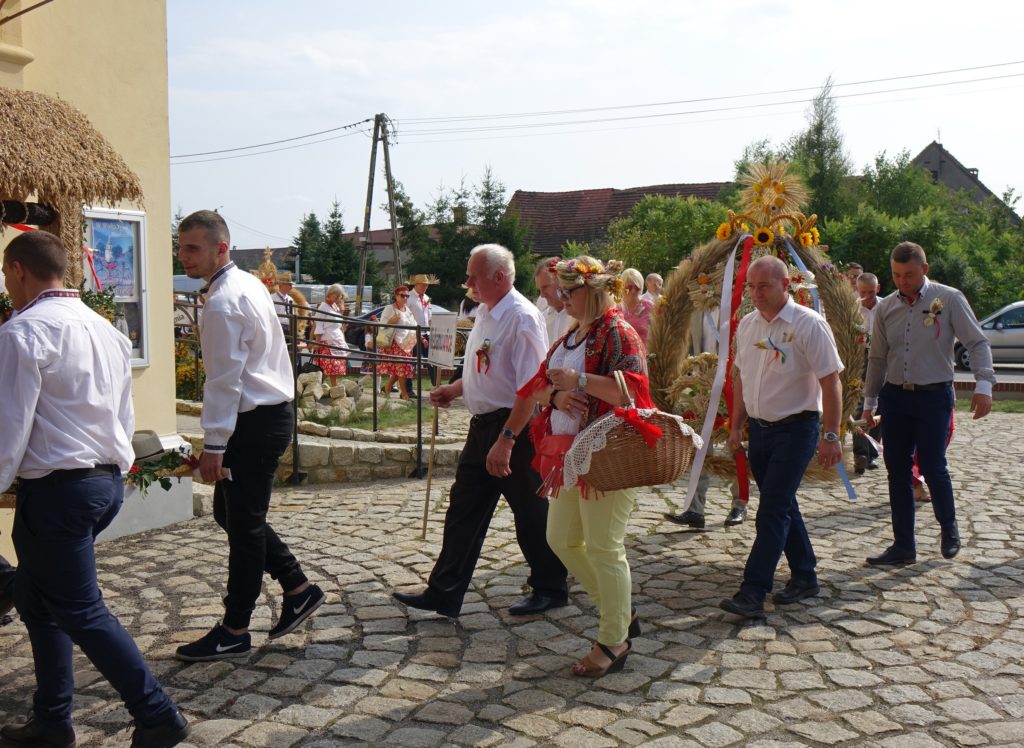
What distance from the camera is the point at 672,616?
5281 mm

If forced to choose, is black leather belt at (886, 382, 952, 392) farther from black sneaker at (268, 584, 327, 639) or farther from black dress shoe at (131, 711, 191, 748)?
black dress shoe at (131, 711, 191, 748)

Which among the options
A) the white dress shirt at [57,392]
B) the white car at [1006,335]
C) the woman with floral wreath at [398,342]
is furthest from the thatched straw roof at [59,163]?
the white car at [1006,335]

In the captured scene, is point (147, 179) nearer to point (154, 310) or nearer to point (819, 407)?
point (154, 310)

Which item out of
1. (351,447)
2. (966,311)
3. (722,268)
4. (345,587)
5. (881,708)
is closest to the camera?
(881,708)

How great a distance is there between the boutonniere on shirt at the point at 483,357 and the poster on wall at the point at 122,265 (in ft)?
9.39

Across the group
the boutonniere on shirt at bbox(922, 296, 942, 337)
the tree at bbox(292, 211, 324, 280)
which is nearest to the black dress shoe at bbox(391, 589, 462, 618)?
the boutonniere on shirt at bbox(922, 296, 942, 337)

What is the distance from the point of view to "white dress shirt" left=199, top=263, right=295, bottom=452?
4270 mm

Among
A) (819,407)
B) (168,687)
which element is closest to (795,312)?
(819,407)

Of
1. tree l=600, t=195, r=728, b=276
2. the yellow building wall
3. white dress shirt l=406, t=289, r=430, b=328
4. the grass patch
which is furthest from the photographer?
tree l=600, t=195, r=728, b=276

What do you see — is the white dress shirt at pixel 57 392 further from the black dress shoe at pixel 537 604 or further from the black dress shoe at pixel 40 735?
the black dress shoe at pixel 537 604

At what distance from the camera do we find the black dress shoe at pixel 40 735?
143 inches

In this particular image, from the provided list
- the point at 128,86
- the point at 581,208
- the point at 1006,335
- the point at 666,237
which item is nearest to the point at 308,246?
the point at 581,208

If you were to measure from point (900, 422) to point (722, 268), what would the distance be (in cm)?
152

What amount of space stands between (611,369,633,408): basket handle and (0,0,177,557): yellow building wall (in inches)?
162
